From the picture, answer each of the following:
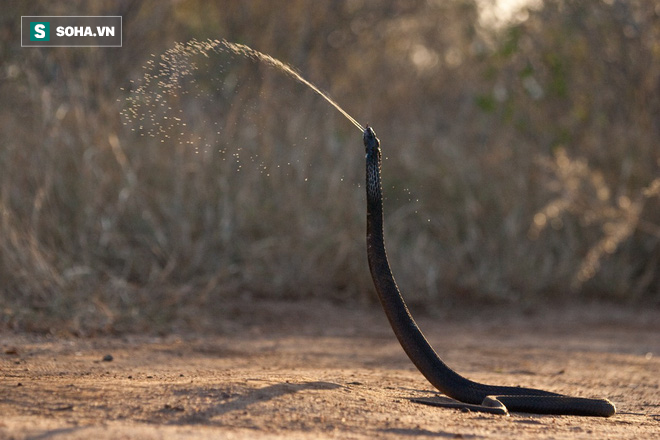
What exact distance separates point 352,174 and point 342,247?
1125 millimetres

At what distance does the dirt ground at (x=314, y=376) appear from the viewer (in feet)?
10.3

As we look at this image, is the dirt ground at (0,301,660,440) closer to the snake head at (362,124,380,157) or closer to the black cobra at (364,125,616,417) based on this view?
the black cobra at (364,125,616,417)

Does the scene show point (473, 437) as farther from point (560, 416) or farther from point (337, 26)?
point (337, 26)

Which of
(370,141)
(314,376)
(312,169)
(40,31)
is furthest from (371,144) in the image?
(40,31)

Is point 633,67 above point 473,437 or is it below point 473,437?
above

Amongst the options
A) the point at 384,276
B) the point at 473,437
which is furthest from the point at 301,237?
the point at 473,437

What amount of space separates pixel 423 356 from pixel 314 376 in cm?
66

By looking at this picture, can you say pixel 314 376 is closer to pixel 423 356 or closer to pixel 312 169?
pixel 423 356

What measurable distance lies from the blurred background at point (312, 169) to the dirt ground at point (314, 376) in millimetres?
430

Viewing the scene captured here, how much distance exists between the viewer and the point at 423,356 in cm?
389

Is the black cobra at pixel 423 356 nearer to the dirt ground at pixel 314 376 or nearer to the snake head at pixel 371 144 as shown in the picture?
the snake head at pixel 371 144

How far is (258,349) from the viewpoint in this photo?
5742mm

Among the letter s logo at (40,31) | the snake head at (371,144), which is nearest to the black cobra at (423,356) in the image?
the snake head at (371,144)

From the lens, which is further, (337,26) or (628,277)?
(337,26)
